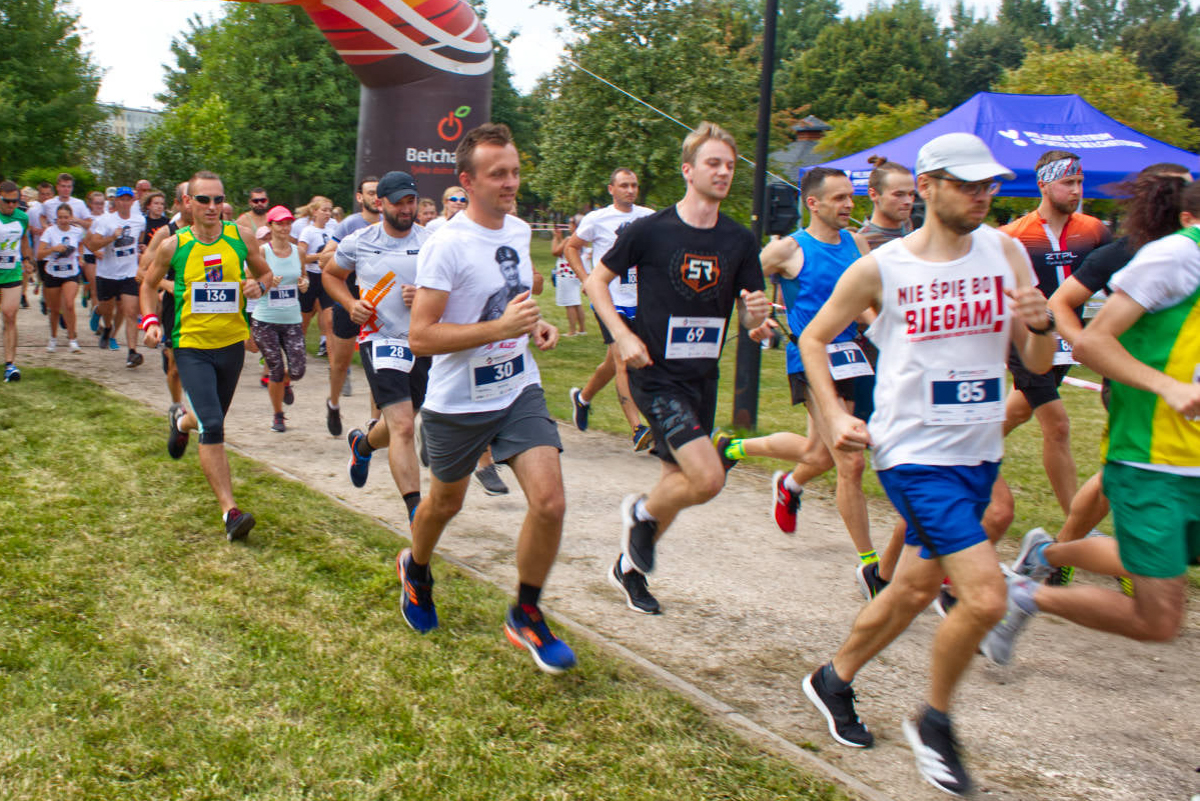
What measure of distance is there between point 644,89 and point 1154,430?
2567 cm

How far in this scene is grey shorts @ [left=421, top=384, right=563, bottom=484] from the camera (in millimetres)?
4188

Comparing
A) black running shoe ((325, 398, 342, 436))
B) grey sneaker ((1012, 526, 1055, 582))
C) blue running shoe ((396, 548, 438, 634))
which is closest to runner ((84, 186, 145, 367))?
black running shoe ((325, 398, 342, 436))

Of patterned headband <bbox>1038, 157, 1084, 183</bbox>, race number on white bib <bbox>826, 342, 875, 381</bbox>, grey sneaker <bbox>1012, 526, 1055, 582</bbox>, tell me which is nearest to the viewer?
grey sneaker <bbox>1012, 526, 1055, 582</bbox>

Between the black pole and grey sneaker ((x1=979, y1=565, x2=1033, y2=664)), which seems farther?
the black pole

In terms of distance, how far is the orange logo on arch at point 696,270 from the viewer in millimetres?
4836

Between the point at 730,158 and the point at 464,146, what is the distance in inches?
50.9

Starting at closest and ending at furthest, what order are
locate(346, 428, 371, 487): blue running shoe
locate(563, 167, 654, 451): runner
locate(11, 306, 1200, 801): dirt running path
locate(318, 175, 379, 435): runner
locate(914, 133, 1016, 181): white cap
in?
locate(914, 133, 1016, 181): white cap → locate(11, 306, 1200, 801): dirt running path → locate(346, 428, 371, 487): blue running shoe → locate(318, 175, 379, 435): runner → locate(563, 167, 654, 451): runner

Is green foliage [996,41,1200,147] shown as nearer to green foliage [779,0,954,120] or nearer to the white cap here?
green foliage [779,0,954,120]

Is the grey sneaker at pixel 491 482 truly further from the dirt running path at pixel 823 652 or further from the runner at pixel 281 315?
the runner at pixel 281 315

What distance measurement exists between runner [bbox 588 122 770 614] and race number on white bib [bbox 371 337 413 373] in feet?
5.83

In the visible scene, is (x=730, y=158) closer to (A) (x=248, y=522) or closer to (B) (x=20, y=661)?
(A) (x=248, y=522)

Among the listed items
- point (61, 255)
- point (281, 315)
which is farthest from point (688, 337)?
point (61, 255)

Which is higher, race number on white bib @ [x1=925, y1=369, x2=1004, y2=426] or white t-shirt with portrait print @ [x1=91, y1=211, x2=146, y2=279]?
white t-shirt with portrait print @ [x1=91, y1=211, x2=146, y2=279]

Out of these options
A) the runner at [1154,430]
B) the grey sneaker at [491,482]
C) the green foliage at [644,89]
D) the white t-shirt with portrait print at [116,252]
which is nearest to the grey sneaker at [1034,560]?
the runner at [1154,430]
